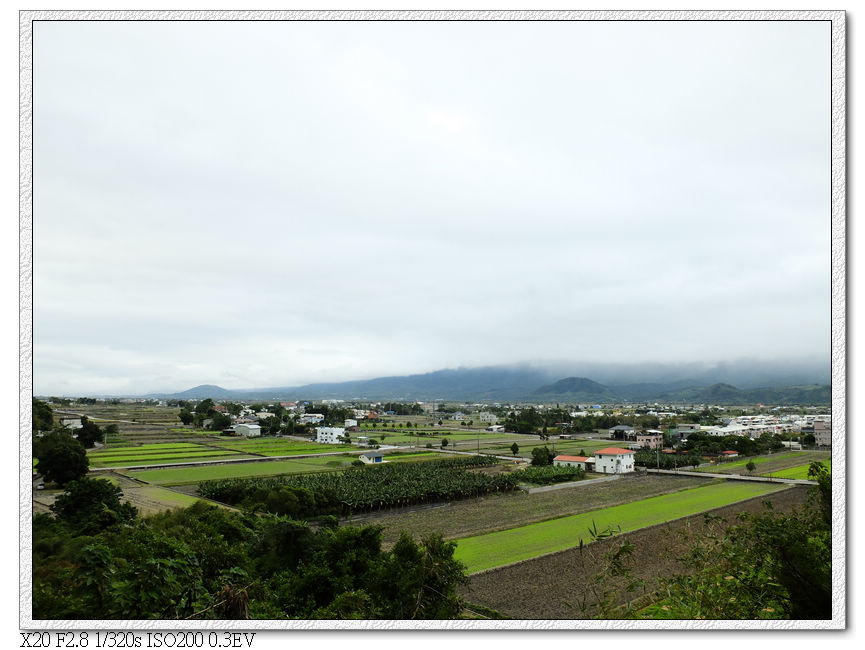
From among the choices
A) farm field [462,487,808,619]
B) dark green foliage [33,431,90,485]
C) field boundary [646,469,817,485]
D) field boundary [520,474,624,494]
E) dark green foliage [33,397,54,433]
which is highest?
dark green foliage [33,397,54,433]

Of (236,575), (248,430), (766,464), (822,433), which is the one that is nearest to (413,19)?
(236,575)

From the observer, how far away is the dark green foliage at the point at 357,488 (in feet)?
20.8

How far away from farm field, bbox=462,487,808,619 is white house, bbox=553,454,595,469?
2.65 metres

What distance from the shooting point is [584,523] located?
6465 mm

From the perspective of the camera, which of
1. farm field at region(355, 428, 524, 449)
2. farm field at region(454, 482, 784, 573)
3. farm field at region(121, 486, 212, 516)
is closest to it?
farm field at region(121, 486, 212, 516)

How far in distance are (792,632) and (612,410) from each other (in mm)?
4889

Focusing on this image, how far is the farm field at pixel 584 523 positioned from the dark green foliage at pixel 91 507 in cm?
391

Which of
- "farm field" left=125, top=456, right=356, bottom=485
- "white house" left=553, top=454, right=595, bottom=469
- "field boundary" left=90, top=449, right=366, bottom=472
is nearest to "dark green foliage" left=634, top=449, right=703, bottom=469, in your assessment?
"white house" left=553, top=454, right=595, bottom=469

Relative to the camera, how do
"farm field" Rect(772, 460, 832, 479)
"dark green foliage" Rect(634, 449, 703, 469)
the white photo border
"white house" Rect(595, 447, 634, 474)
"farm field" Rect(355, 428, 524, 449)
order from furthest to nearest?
1. "farm field" Rect(355, 428, 524, 449)
2. "white house" Rect(595, 447, 634, 474)
3. "dark green foliage" Rect(634, 449, 703, 469)
4. "farm field" Rect(772, 460, 832, 479)
5. the white photo border

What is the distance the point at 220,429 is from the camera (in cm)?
714

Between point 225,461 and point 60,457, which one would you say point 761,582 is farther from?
point 225,461

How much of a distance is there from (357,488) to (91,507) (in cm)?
363

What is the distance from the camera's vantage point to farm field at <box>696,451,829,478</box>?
18.9ft

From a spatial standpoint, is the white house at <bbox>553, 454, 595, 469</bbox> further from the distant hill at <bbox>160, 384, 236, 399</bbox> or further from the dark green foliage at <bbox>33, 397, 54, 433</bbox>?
the dark green foliage at <bbox>33, 397, 54, 433</bbox>
